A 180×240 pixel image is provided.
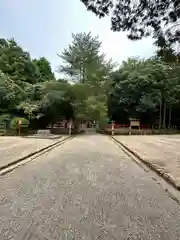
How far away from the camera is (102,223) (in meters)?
3.82

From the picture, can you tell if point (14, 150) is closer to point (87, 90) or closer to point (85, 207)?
point (85, 207)

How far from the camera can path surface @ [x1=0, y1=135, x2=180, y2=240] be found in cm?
352

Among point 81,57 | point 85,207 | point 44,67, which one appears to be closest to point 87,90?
point 81,57

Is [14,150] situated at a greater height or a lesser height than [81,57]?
lesser

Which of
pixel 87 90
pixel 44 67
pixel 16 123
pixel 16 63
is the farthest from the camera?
pixel 44 67

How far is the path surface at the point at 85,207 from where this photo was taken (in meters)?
3.52

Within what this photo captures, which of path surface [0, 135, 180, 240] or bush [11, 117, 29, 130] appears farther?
bush [11, 117, 29, 130]

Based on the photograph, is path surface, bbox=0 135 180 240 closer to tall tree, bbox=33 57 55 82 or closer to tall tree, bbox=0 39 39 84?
tall tree, bbox=0 39 39 84

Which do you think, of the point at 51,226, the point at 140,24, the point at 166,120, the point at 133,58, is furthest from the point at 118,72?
the point at 51,226

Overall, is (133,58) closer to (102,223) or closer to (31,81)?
(31,81)

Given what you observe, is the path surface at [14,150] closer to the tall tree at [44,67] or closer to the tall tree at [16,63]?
the tall tree at [16,63]

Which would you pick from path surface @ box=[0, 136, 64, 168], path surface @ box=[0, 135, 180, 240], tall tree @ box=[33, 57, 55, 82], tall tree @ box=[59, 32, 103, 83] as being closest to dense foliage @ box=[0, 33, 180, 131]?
tall tree @ box=[59, 32, 103, 83]

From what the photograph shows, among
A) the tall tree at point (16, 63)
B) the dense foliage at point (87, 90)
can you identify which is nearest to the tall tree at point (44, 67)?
the dense foliage at point (87, 90)

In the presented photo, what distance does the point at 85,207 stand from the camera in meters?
4.54
